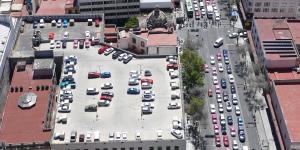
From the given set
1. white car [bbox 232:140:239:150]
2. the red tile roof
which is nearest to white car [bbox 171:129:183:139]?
white car [bbox 232:140:239:150]

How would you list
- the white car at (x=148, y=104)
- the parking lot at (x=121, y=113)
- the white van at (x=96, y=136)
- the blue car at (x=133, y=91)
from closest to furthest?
the white van at (x=96, y=136) → the parking lot at (x=121, y=113) → the white car at (x=148, y=104) → the blue car at (x=133, y=91)

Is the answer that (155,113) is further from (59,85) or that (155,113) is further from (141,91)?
(59,85)

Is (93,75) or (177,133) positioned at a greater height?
(93,75)

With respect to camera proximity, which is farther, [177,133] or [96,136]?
[177,133]

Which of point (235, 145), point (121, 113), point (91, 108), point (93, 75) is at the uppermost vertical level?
point (93, 75)

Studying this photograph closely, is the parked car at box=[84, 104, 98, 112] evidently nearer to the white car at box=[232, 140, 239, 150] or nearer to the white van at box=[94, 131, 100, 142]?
the white van at box=[94, 131, 100, 142]

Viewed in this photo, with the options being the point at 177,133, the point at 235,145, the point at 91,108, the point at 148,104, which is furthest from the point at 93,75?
the point at 235,145

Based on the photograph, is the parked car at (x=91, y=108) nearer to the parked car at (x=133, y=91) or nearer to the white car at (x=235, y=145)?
the parked car at (x=133, y=91)

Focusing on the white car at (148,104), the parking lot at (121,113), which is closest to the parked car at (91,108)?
the parking lot at (121,113)

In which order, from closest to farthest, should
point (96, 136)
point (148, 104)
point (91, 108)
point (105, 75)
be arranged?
point (96, 136) → point (91, 108) → point (148, 104) → point (105, 75)

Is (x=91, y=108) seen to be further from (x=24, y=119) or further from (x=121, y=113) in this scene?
(x=24, y=119)
